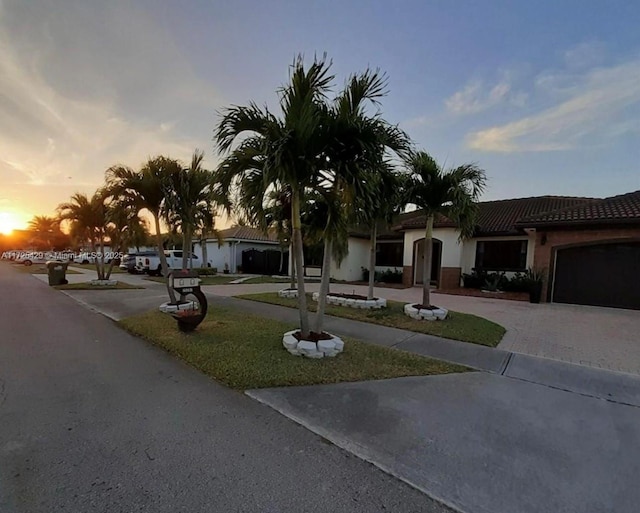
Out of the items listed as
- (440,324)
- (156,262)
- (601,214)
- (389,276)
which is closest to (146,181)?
(440,324)

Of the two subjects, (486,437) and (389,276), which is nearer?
(486,437)

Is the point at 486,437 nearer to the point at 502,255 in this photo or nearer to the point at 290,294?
→ the point at 290,294

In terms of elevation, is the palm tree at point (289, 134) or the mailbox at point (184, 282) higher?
the palm tree at point (289, 134)

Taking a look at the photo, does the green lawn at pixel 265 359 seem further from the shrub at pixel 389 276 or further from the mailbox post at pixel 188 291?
the shrub at pixel 389 276

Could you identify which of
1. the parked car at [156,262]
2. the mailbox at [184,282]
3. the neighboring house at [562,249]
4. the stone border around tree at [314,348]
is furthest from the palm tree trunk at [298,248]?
the parked car at [156,262]

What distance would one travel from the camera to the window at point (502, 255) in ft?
49.4

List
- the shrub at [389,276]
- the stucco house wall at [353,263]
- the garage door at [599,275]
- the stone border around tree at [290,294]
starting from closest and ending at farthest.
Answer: the garage door at [599,275] → the stone border around tree at [290,294] → the shrub at [389,276] → the stucco house wall at [353,263]

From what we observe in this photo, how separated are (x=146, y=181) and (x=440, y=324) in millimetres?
8401

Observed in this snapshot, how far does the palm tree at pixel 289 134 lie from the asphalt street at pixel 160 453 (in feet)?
8.66

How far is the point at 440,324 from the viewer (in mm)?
7812

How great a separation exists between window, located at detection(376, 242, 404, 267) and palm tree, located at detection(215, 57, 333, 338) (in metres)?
14.9

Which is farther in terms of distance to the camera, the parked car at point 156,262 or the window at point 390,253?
the parked car at point 156,262

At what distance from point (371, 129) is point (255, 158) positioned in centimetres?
196

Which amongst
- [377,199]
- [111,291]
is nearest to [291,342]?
[377,199]
